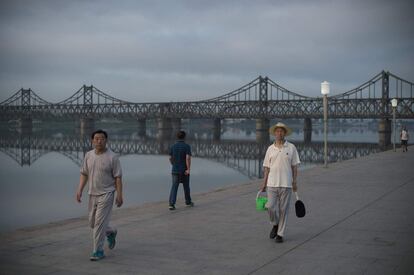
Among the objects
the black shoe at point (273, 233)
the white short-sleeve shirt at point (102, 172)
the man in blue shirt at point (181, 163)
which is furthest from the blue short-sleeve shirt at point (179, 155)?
the white short-sleeve shirt at point (102, 172)

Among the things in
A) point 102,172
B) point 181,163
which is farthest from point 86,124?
point 102,172

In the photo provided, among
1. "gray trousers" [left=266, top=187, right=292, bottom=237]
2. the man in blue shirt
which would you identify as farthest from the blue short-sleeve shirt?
"gray trousers" [left=266, top=187, right=292, bottom=237]

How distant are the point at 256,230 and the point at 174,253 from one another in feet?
7.44

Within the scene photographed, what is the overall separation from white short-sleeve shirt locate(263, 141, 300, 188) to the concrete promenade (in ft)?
3.14

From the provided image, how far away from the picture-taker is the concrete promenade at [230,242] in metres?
6.89

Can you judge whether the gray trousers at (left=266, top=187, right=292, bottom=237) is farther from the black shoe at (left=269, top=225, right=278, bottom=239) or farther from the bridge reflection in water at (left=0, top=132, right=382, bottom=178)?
the bridge reflection in water at (left=0, top=132, right=382, bottom=178)

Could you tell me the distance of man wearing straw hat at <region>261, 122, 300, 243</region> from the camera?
8.70m

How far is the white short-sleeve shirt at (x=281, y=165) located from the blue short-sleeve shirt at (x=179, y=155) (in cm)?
395

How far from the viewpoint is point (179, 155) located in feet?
41.1

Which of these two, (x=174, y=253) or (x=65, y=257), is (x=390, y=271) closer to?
(x=174, y=253)

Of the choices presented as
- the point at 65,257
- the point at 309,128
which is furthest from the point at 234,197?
the point at 309,128

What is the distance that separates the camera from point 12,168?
32562 mm

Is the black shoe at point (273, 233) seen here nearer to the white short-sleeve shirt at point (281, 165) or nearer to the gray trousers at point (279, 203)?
the gray trousers at point (279, 203)

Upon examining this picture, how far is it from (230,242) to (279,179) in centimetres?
133
